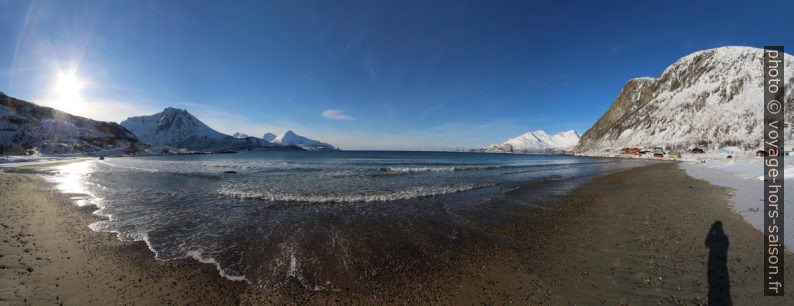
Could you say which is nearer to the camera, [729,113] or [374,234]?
[374,234]

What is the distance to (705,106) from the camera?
116m

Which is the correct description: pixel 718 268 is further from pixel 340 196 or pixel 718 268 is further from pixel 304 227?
pixel 340 196

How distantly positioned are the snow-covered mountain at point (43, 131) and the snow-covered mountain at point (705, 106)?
779ft

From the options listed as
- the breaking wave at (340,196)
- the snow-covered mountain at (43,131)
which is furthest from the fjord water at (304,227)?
the snow-covered mountain at (43,131)

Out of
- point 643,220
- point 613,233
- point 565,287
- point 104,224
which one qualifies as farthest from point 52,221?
point 643,220

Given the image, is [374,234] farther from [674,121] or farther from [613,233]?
[674,121]

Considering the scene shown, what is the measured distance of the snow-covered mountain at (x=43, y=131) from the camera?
298 ft

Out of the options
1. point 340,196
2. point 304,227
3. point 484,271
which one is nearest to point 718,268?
point 484,271

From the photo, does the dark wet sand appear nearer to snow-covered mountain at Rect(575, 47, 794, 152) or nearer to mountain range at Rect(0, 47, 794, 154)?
mountain range at Rect(0, 47, 794, 154)

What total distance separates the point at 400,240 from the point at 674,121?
17732cm

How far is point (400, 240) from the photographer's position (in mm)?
9258

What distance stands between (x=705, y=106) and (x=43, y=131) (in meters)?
294

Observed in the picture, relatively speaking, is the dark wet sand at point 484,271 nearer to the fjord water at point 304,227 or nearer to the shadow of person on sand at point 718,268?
the shadow of person on sand at point 718,268

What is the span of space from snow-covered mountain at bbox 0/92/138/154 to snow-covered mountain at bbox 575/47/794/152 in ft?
779
